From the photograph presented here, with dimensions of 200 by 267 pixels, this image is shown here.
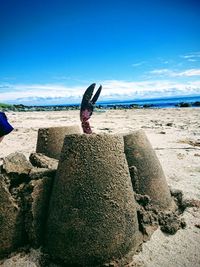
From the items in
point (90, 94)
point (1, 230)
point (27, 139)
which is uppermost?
point (90, 94)

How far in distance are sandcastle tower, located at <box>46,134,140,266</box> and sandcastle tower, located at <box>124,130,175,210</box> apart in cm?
86

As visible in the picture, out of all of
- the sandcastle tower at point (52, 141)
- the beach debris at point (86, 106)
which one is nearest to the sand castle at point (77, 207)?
the beach debris at point (86, 106)

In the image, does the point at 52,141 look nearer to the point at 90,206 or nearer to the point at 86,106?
the point at 86,106

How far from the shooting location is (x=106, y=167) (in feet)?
9.99

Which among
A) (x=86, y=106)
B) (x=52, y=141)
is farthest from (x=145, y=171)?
(x=52, y=141)

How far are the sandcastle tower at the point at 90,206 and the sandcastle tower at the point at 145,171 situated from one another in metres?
0.86

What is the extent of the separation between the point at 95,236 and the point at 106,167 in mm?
731

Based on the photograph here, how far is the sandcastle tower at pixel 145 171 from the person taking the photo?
398cm

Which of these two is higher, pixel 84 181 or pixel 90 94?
pixel 90 94

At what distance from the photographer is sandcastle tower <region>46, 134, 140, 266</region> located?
295 centimetres

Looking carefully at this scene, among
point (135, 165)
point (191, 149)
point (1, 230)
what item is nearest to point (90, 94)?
point (135, 165)

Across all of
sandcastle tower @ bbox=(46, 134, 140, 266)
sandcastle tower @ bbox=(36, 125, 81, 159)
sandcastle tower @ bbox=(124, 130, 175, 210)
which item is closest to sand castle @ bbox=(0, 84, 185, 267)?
sandcastle tower @ bbox=(46, 134, 140, 266)

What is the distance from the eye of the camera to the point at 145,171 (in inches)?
159

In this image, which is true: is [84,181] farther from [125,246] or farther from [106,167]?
[125,246]
